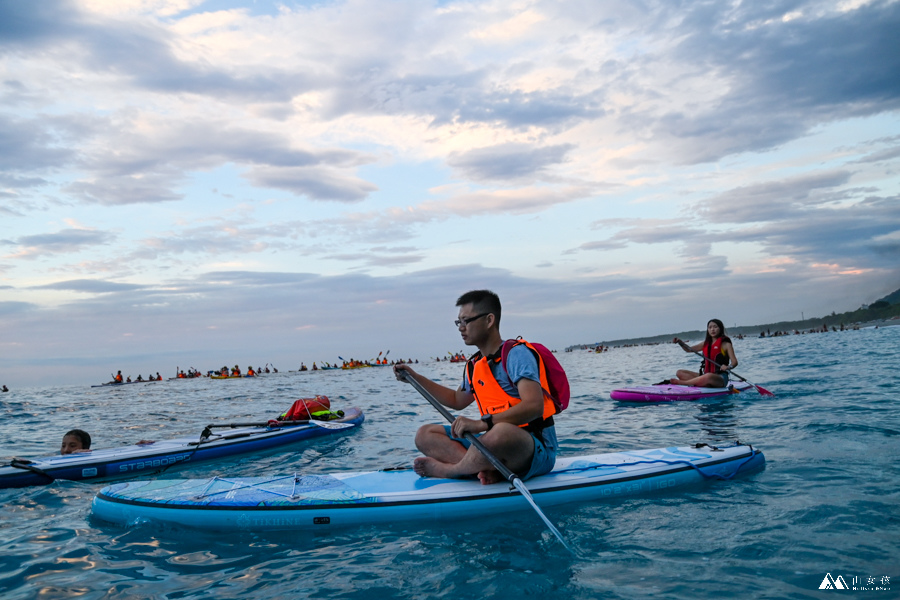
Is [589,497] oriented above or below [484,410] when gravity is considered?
below

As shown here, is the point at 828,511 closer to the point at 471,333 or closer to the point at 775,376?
the point at 471,333

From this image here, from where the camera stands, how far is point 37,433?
11906 mm

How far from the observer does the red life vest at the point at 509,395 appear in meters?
4.28

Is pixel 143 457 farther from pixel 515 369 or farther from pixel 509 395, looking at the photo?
pixel 515 369

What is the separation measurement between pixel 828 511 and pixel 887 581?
1229mm

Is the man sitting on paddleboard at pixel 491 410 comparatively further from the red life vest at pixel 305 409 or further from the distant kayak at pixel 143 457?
the red life vest at pixel 305 409

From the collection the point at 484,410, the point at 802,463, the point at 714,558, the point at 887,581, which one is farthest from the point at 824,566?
the point at 802,463

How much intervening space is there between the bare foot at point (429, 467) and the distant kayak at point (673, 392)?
812cm

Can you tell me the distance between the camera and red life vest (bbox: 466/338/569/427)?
14.0ft

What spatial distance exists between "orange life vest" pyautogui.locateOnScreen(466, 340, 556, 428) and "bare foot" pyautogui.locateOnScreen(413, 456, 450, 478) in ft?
2.07

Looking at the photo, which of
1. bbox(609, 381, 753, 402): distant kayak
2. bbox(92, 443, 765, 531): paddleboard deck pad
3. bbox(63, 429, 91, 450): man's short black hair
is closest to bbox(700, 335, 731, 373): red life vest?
bbox(609, 381, 753, 402): distant kayak

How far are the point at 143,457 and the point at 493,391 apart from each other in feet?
17.9

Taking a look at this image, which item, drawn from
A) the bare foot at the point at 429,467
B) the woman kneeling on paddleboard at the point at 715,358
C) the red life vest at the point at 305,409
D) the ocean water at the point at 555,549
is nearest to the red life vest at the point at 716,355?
the woman kneeling on paddleboard at the point at 715,358

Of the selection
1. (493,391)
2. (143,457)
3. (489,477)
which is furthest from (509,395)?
(143,457)
